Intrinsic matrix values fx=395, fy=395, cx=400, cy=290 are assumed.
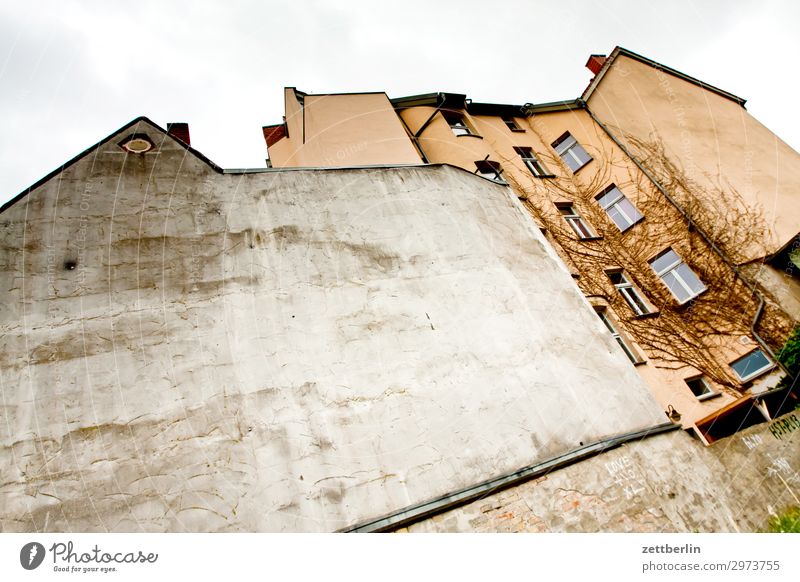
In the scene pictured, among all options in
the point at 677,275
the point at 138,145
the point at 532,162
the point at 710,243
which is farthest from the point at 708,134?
the point at 138,145

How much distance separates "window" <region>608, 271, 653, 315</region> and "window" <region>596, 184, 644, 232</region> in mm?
2140

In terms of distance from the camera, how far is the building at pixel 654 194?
11.2m

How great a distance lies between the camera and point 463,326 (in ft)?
26.9

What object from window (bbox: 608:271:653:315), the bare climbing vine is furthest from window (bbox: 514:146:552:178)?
window (bbox: 608:271:653:315)

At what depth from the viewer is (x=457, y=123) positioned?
57.7 ft

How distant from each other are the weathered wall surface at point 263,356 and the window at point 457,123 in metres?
9.02

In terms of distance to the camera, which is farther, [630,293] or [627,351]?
[630,293]

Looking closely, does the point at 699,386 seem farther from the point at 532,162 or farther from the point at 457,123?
the point at 457,123

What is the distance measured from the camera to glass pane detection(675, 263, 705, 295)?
1259cm

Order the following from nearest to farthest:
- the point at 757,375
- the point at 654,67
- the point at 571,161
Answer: the point at 757,375
the point at 654,67
the point at 571,161

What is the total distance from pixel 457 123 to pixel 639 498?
15540 mm
